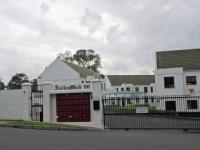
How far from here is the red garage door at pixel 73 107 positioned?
Answer: 24909 millimetres

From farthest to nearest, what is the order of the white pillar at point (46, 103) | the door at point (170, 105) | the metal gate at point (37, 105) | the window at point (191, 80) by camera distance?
1. the window at point (191, 80)
2. the door at point (170, 105)
3. the metal gate at point (37, 105)
4. the white pillar at point (46, 103)

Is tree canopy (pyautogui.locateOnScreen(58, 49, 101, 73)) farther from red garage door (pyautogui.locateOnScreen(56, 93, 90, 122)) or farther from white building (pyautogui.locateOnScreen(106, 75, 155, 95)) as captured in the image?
red garage door (pyautogui.locateOnScreen(56, 93, 90, 122))

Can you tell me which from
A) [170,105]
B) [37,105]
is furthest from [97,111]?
[170,105]

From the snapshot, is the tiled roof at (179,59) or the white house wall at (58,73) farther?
the white house wall at (58,73)

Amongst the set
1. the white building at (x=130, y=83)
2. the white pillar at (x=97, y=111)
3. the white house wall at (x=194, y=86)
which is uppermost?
the white building at (x=130, y=83)

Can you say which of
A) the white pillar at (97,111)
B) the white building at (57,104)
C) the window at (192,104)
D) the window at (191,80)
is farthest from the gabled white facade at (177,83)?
the white pillar at (97,111)

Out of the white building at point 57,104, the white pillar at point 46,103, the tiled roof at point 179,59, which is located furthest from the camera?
the tiled roof at point 179,59

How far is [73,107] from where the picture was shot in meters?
25.3

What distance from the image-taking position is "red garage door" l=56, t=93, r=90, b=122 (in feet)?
81.7

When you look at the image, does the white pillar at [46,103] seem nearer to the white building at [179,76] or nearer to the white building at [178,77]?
the white building at [178,77]

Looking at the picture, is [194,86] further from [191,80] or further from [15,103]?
[15,103]

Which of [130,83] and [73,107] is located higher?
[130,83]

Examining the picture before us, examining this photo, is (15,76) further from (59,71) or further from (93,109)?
(93,109)

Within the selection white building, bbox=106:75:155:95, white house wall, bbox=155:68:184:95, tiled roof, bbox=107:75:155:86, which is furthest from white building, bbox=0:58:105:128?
tiled roof, bbox=107:75:155:86
